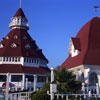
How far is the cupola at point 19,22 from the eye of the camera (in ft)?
134

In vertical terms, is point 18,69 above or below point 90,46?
below

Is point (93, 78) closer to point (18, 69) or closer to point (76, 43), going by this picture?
point (76, 43)

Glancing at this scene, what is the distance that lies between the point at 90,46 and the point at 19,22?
22.4 m

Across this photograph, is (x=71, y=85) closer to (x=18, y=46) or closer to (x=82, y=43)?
(x=82, y=43)

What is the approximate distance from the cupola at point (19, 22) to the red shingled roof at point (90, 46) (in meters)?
18.0

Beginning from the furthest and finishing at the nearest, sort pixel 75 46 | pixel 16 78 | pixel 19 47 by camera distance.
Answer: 1. pixel 19 47
2. pixel 16 78
3. pixel 75 46

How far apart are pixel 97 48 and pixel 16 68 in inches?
636

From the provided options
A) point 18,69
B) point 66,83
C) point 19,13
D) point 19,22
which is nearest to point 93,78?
point 66,83

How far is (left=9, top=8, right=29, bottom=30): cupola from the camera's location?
134 ft

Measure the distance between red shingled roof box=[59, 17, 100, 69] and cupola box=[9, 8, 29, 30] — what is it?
18003mm

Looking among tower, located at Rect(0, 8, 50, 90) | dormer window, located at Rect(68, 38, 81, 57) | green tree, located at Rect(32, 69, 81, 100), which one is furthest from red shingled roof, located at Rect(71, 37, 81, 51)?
tower, located at Rect(0, 8, 50, 90)

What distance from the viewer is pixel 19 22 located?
41.1m

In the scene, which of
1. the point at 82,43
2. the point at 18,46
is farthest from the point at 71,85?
the point at 18,46

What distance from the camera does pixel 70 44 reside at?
27109 mm
